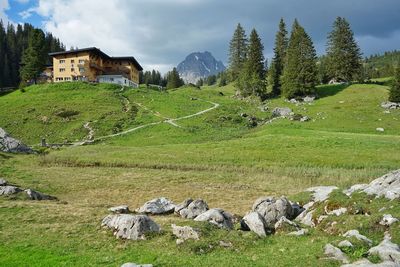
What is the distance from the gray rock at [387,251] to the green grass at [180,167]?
1.86ft

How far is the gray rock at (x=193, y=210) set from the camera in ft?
86.7

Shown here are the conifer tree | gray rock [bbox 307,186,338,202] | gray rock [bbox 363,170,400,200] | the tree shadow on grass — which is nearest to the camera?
gray rock [bbox 363,170,400,200]

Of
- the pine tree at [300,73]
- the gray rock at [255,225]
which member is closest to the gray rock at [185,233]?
the gray rock at [255,225]

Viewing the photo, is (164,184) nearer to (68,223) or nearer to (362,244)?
(68,223)

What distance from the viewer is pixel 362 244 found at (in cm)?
1741

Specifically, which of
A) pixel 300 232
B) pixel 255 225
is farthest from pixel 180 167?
pixel 300 232

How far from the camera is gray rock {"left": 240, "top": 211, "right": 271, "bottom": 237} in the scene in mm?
21103

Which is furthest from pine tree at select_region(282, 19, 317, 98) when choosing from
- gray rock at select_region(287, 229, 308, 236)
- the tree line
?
gray rock at select_region(287, 229, 308, 236)

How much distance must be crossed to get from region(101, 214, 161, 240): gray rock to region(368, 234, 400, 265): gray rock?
419 inches

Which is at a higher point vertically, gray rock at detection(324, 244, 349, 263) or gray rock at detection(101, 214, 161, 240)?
gray rock at detection(324, 244, 349, 263)

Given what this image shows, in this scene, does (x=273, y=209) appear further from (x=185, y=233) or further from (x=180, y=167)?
(x=180, y=167)

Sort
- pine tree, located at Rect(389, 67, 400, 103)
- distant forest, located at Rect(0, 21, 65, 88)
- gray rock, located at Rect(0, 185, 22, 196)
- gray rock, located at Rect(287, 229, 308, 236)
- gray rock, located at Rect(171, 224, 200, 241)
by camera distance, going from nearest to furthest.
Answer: gray rock, located at Rect(171, 224, 200, 241), gray rock, located at Rect(287, 229, 308, 236), gray rock, located at Rect(0, 185, 22, 196), pine tree, located at Rect(389, 67, 400, 103), distant forest, located at Rect(0, 21, 65, 88)

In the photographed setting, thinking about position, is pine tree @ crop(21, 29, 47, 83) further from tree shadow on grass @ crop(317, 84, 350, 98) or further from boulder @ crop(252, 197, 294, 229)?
boulder @ crop(252, 197, 294, 229)

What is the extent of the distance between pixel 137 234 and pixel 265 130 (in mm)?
54439
